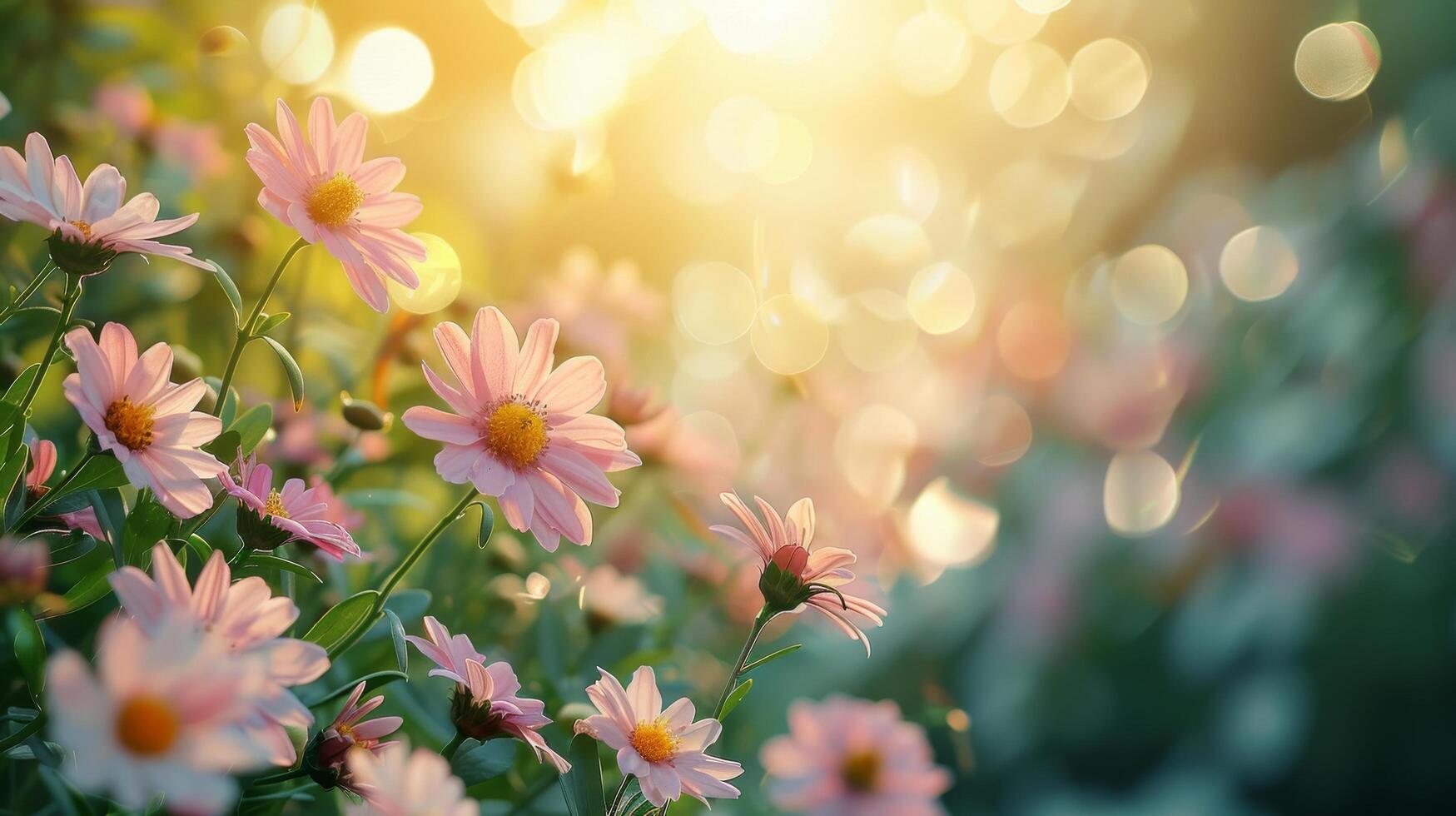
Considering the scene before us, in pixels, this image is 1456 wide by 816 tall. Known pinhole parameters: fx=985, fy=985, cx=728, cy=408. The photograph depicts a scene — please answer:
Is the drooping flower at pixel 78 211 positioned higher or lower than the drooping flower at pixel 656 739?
higher

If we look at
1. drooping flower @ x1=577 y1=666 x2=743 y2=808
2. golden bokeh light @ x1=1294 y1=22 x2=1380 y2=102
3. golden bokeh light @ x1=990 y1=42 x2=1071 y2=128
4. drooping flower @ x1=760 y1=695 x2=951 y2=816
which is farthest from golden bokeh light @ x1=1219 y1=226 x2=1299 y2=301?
drooping flower @ x1=577 y1=666 x2=743 y2=808

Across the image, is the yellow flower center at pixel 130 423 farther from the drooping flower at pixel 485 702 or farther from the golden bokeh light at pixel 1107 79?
the golden bokeh light at pixel 1107 79

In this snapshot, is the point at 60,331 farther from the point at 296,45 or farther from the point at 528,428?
the point at 296,45

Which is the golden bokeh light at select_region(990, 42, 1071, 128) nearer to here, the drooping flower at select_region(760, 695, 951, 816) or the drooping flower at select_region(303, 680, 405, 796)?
the drooping flower at select_region(760, 695, 951, 816)

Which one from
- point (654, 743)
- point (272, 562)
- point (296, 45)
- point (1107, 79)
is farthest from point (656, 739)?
point (1107, 79)

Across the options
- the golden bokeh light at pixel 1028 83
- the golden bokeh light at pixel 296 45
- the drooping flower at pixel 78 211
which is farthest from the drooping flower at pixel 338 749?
the golden bokeh light at pixel 1028 83

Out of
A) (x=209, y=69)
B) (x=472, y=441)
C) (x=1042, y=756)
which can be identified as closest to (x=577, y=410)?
(x=472, y=441)
